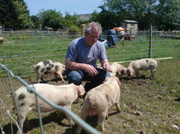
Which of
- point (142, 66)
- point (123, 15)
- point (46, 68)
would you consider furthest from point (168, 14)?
point (46, 68)

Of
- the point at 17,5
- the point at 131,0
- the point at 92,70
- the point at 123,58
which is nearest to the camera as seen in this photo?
the point at 92,70

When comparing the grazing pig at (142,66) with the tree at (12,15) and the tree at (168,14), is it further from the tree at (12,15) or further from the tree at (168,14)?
the tree at (12,15)

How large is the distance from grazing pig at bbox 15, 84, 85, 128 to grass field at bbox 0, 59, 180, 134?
0.52 m

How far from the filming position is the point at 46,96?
2803 mm

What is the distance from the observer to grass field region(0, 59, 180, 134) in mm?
3074

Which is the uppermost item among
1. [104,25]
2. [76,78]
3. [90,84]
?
[104,25]

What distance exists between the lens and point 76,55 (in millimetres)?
3818

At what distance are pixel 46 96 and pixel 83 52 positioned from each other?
142cm

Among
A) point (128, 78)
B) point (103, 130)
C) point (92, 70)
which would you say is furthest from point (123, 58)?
point (103, 130)

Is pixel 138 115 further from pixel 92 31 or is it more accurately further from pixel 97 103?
pixel 92 31

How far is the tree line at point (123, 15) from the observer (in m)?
33.5

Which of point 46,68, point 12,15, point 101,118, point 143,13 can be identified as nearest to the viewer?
point 101,118

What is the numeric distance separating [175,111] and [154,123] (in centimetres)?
77

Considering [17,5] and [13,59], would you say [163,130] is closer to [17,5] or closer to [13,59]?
[13,59]
